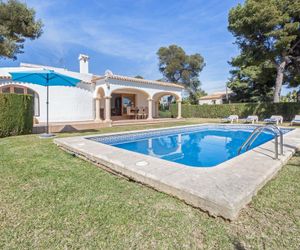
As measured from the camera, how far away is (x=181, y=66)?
43.2 m

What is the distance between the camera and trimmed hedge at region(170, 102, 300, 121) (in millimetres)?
20719

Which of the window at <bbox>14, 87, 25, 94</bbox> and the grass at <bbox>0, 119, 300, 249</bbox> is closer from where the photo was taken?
the grass at <bbox>0, 119, 300, 249</bbox>

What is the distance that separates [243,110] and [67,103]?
20.2 metres

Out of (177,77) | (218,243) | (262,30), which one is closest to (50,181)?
(218,243)

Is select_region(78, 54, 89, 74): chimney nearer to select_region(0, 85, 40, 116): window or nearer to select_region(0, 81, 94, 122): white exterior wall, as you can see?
select_region(0, 81, 94, 122): white exterior wall

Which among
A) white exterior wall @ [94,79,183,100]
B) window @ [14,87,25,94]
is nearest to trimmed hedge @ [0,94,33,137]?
window @ [14,87,25,94]

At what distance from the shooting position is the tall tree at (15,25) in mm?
14281

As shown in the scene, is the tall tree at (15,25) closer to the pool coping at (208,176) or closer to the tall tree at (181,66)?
the pool coping at (208,176)

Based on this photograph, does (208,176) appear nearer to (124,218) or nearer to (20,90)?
(124,218)

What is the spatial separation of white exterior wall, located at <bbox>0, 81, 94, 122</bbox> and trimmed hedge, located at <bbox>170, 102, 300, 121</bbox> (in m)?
15.7

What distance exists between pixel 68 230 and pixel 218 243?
6.64 ft

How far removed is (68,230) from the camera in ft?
9.01

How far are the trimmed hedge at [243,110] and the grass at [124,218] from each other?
19.7 metres

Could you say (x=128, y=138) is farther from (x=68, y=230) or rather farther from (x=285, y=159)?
(x=68, y=230)
